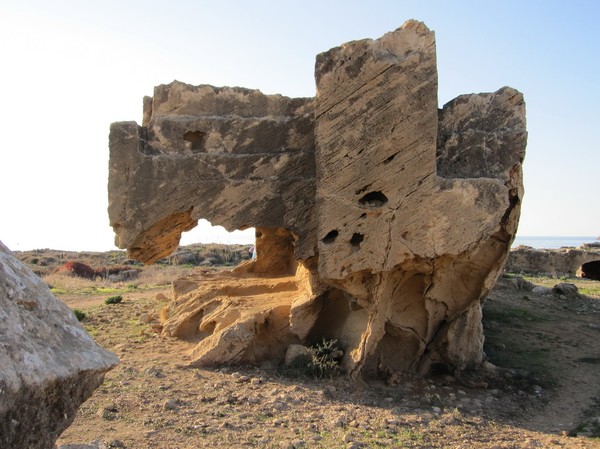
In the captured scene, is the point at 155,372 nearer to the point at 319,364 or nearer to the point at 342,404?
the point at 319,364

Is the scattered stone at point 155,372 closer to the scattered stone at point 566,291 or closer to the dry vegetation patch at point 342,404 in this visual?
the dry vegetation patch at point 342,404

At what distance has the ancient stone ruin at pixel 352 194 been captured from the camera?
7672 mm

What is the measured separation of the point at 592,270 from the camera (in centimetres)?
2184

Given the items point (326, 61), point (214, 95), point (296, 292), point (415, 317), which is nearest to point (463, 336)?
point (415, 317)

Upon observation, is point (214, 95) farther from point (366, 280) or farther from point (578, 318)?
A: point (578, 318)

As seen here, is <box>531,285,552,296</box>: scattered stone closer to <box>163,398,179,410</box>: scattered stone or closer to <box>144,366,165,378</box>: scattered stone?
<box>144,366,165,378</box>: scattered stone

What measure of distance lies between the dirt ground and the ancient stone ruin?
620mm

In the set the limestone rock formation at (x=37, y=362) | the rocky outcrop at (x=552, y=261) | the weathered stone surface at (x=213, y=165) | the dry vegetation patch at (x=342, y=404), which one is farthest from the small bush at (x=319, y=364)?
Result: the rocky outcrop at (x=552, y=261)

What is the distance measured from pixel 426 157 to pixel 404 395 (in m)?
3.09

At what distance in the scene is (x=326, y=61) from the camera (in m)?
7.82

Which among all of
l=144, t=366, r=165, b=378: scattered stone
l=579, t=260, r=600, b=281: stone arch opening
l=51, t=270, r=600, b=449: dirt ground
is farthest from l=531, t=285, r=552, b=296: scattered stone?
l=144, t=366, r=165, b=378: scattered stone

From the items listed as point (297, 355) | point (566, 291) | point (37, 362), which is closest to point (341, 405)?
point (297, 355)

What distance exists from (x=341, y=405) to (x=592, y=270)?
17758mm

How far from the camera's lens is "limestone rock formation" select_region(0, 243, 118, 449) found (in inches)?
103
